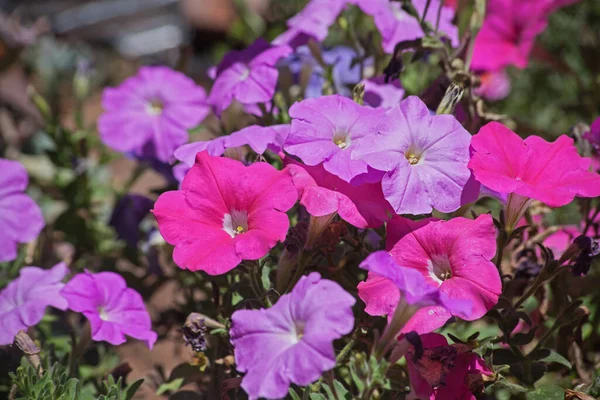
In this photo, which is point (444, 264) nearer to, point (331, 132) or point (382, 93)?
point (331, 132)

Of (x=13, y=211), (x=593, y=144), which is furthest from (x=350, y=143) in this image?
(x=13, y=211)

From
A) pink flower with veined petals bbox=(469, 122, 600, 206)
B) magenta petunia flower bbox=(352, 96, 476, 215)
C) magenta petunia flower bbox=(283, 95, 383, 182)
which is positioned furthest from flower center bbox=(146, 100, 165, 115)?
pink flower with veined petals bbox=(469, 122, 600, 206)

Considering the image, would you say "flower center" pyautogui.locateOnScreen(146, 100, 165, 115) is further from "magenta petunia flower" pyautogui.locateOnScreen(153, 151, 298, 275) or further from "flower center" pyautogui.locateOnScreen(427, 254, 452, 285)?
"flower center" pyautogui.locateOnScreen(427, 254, 452, 285)

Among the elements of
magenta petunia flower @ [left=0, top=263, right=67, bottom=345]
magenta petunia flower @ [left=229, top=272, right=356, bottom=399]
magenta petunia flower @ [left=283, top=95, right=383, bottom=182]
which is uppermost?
magenta petunia flower @ [left=283, top=95, right=383, bottom=182]

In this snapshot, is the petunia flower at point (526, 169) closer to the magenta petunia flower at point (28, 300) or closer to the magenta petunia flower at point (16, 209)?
the magenta petunia flower at point (28, 300)

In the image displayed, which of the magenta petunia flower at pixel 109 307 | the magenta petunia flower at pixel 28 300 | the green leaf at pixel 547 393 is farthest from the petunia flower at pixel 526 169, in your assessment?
the magenta petunia flower at pixel 28 300

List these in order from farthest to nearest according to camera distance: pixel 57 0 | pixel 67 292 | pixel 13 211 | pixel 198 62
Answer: pixel 57 0 < pixel 198 62 < pixel 13 211 < pixel 67 292

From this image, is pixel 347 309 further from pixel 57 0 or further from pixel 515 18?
pixel 57 0
